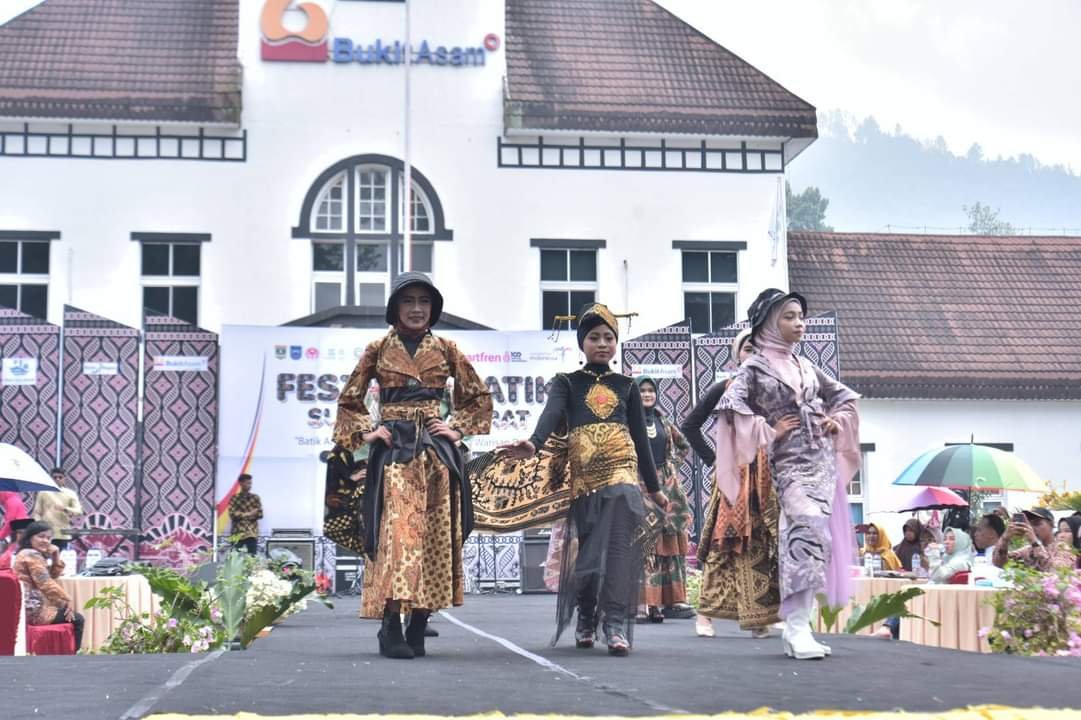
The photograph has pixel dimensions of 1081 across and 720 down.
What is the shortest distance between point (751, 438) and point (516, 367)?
636 inches

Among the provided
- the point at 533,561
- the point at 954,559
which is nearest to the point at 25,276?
the point at 533,561

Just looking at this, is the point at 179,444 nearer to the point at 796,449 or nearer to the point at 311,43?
the point at 311,43

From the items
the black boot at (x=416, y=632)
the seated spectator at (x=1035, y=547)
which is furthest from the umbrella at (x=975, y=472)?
the black boot at (x=416, y=632)

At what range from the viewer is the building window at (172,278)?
28.0m

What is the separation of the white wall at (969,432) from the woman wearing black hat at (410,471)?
2215 cm

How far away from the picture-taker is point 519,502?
1089 centimetres

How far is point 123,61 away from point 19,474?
46.6 ft

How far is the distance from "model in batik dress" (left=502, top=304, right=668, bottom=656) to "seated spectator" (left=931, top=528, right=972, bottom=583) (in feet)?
15.6

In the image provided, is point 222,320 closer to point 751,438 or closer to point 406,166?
point 406,166

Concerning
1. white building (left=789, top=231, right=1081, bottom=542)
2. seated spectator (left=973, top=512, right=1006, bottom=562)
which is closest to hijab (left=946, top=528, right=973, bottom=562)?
seated spectator (left=973, top=512, right=1006, bottom=562)

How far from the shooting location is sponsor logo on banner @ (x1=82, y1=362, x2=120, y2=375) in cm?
2506

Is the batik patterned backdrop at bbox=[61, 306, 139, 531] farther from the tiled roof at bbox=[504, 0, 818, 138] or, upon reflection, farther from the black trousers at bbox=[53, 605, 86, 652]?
the black trousers at bbox=[53, 605, 86, 652]

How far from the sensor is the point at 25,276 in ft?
91.3

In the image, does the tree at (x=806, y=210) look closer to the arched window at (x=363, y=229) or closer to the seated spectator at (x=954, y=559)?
the arched window at (x=363, y=229)
